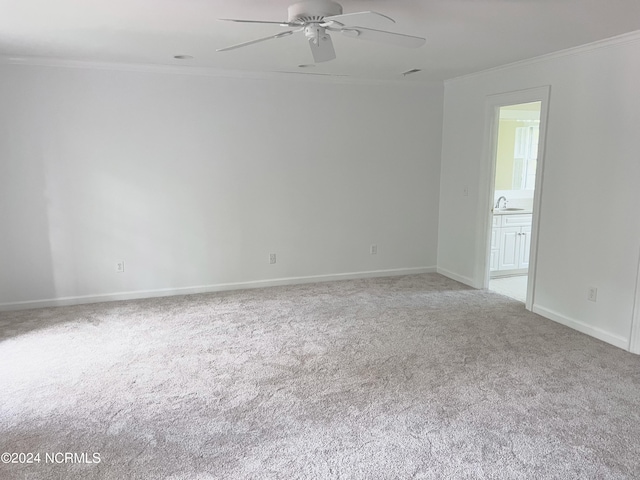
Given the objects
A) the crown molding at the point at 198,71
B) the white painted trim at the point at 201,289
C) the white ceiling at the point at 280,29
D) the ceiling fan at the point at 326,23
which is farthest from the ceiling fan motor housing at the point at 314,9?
the white painted trim at the point at 201,289

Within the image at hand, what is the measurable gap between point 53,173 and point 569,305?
504 cm

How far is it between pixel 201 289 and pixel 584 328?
3849mm

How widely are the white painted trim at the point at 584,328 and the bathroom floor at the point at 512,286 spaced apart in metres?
0.46

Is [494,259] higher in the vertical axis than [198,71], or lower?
lower

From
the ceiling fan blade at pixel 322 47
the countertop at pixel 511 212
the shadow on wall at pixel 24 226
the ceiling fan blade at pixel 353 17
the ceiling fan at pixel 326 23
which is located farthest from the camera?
the countertop at pixel 511 212

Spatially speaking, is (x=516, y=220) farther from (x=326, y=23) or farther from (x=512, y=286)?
(x=326, y=23)

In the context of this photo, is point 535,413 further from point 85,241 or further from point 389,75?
point 85,241

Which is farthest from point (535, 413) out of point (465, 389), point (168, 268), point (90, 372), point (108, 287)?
point (108, 287)

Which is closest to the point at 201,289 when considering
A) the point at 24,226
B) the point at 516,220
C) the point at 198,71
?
the point at 24,226

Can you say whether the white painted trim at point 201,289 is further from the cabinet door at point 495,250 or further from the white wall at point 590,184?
the white wall at point 590,184

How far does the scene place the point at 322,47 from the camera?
9.20 ft

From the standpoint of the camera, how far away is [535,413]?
2850mm

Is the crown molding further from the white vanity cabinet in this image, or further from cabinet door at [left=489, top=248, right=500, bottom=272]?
cabinet door at [left=489, top=248, right=500, bottom=272]

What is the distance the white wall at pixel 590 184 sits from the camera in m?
3.67
